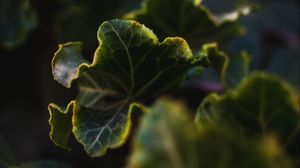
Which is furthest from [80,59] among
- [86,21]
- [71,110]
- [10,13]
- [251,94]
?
[86,21]

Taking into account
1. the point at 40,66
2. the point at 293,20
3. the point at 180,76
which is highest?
the point at 40,66

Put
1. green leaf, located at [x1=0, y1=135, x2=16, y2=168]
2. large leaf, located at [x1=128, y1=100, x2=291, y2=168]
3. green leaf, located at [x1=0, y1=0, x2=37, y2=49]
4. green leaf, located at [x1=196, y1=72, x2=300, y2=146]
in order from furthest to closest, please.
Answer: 1. green leaf, located at [x1=0, y1=0, x2=37, y2=49]
2. green leaf, located at [x1=0, y1=135, x2=16, y2=168]
3. green leaf, located at [x1=196, y1=72, x2=300, y2=146]
4. large leaf, located at [x1=128, y1=100, x2=291, y2=168]

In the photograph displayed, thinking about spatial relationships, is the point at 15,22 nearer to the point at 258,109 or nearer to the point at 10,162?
the point at 10,162

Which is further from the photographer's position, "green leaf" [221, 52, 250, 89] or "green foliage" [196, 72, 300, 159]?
"green leaf" [221, 52, 250, 89]

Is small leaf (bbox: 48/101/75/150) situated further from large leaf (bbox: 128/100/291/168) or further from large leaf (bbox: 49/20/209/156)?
large leaf (bbox: 128/100/291/168)

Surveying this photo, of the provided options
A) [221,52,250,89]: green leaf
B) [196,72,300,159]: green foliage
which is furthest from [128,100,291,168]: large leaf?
[221,52,250,89]: green leaf

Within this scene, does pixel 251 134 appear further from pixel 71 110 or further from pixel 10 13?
pixel 10 13
